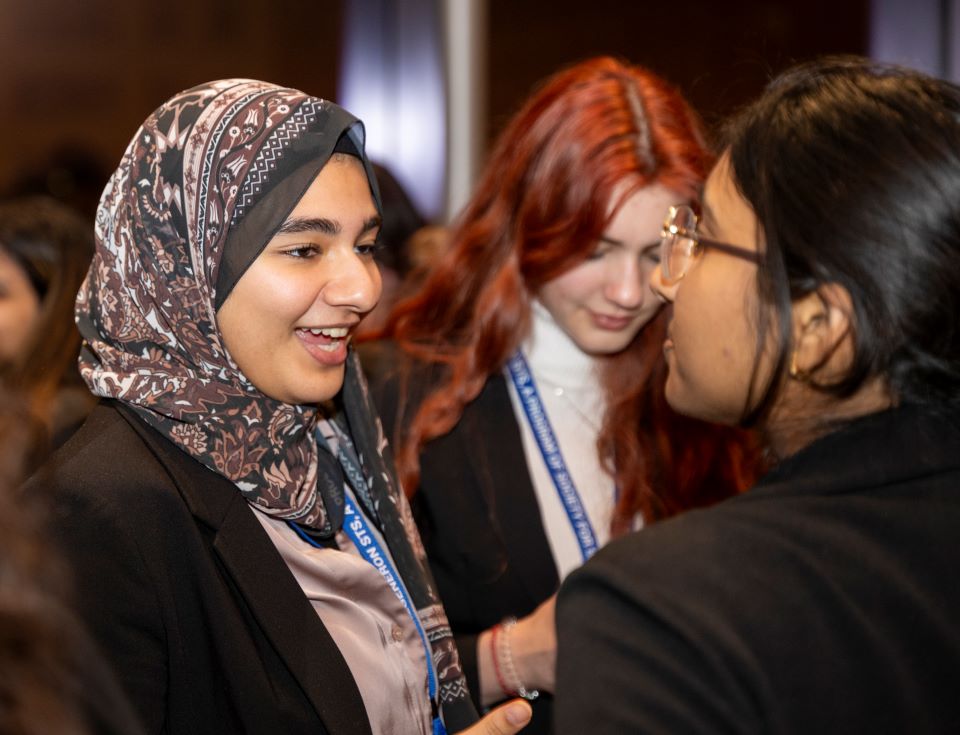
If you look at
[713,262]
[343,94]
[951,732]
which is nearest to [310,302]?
[713,262]

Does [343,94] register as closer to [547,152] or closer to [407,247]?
[407,247]

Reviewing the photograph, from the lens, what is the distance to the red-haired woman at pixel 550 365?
206 centimetres

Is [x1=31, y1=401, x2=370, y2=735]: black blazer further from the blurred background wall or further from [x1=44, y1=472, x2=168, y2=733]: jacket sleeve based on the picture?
the blurred background wall

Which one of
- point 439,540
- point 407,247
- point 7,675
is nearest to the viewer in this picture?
point 7,675

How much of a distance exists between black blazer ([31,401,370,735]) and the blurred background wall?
4074mm

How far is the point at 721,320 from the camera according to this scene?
48.9 inches

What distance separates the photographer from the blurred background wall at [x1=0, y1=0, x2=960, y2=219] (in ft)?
17.1

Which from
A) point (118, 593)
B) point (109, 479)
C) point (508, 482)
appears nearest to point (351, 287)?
point (109, 479)

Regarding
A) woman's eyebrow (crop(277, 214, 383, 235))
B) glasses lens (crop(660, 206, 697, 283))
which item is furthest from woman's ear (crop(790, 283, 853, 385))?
woman's eyebrow (crop(277, 214, 383, 235))

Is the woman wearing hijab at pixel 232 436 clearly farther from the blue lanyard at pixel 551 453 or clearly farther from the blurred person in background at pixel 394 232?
the blurred person in background at pixel 394 232

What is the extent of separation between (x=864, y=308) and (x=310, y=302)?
80cm

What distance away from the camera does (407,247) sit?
3650mm

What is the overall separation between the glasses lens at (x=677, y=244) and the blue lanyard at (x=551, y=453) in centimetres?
68

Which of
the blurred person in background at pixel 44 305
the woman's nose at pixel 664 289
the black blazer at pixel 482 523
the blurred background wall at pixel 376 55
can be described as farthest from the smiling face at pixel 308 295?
the blurred background wall at pixel 376 55
